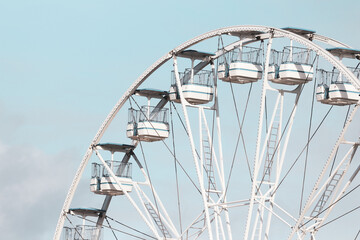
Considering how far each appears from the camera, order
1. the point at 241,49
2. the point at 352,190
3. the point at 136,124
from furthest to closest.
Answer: the point at 136,124
the point at 241,49
the point at 352,190

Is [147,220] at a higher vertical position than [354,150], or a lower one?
lower

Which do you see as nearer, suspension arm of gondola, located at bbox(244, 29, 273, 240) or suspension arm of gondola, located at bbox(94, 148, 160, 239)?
suspension arm of gondola, located at bbox(244, 29, 273, 240)

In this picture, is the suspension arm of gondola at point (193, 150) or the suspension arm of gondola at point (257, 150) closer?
the suspension arm of gondola at point (257, 150)

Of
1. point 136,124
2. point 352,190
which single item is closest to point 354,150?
point 352,190

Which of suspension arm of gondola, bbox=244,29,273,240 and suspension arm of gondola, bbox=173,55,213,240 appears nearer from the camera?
suspension arm of gondola, bbox=244,29,273,240

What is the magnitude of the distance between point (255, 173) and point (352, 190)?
582 centimetres

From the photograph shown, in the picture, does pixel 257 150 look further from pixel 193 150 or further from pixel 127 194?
pixel 127 194

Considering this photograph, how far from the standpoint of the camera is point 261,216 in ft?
287

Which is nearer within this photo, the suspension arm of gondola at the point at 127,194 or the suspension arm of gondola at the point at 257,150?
the suspension arm of gondola at the point at 257,150

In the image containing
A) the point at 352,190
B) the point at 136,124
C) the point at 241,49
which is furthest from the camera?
the point at 136,124

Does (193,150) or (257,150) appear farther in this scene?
(193,150)

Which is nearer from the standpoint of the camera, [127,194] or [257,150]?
[257,150]

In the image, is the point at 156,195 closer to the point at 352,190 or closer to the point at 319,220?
the point at 319,220

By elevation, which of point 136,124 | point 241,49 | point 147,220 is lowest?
point 147,220
